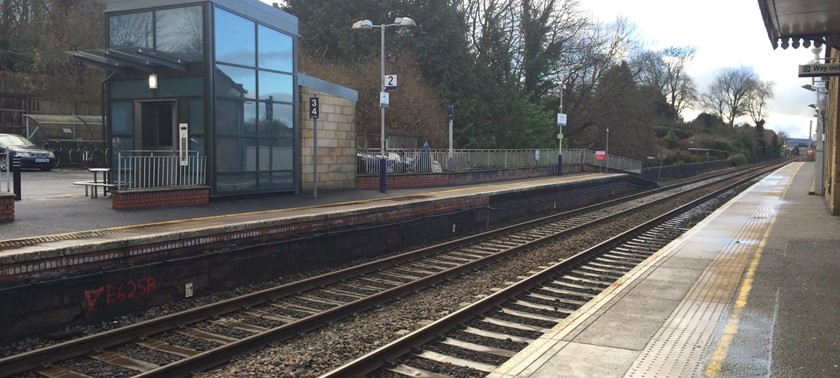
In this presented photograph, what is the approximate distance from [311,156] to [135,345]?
11.4 metres

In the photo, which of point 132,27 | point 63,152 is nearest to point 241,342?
point 132,27

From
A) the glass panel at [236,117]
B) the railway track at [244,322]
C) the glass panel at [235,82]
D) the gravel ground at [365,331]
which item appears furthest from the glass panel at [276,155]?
the gravel ground at [365,331]

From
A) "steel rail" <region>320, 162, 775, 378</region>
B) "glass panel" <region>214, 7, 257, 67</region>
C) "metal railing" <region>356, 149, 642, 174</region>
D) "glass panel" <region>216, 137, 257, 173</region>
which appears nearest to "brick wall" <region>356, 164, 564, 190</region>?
"metal railing" <region>356, 149, 642, 174</region>

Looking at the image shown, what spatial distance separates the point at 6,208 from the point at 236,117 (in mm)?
5514

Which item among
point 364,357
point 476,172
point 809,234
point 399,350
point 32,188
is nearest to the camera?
point 364,357

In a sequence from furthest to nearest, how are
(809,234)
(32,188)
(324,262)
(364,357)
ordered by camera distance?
(32,188) < (809,234) < (324,262) < (364,357)

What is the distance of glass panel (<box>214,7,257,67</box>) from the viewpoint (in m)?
14.5

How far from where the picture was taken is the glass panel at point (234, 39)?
571 inches

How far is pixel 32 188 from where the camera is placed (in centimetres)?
Answer: 1731

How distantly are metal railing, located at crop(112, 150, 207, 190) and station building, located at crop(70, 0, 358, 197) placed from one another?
2 cm

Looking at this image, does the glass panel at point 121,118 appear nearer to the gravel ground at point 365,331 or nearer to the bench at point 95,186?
the bench at point 95,186

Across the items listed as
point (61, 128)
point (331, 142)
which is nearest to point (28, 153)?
point (61, 128)

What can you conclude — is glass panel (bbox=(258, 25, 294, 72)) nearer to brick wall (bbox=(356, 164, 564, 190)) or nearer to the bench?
the bench

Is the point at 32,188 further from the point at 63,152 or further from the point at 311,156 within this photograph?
the point at 63,152
